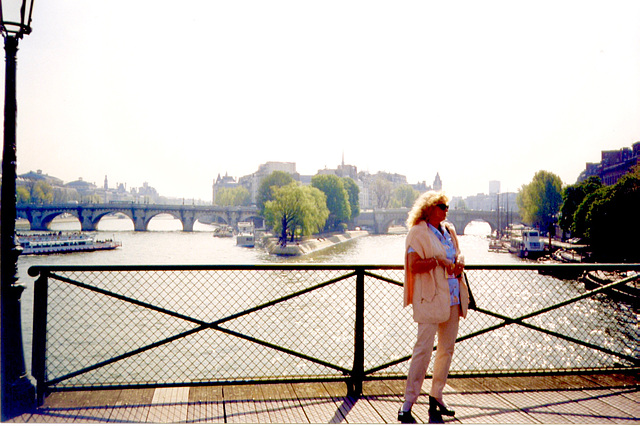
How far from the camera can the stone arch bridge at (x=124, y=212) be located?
75.0m

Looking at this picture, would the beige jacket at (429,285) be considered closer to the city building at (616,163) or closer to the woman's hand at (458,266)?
the woman's hand at (458,266)

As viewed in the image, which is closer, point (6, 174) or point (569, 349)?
point (6, 174)

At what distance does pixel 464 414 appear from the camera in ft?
13.0

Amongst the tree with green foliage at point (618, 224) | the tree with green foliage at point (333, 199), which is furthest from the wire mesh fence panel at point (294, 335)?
the tree with green foliage at point (333, 199)

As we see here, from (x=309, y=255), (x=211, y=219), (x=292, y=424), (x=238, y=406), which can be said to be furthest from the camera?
(x=211, y=219)

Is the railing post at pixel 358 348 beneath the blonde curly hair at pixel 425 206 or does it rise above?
beneath

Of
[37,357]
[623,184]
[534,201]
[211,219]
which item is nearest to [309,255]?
[623,184]

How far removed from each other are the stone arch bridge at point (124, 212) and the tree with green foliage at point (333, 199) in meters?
15.3

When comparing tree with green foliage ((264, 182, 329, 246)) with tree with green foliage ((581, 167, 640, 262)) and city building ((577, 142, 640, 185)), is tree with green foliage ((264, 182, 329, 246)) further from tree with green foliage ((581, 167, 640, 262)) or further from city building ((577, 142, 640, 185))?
city building ((577, 142, 640, 185))

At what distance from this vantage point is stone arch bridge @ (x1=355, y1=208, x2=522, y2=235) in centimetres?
8500

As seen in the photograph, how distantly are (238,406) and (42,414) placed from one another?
1.44 meters

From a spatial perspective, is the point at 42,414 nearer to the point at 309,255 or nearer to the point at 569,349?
the point at 569,349

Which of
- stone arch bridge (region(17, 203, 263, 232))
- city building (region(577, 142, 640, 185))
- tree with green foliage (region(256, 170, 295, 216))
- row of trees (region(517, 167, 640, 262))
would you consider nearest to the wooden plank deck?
row of trees (region(517, 167, 640, 262))

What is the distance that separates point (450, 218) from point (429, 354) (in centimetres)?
8888
